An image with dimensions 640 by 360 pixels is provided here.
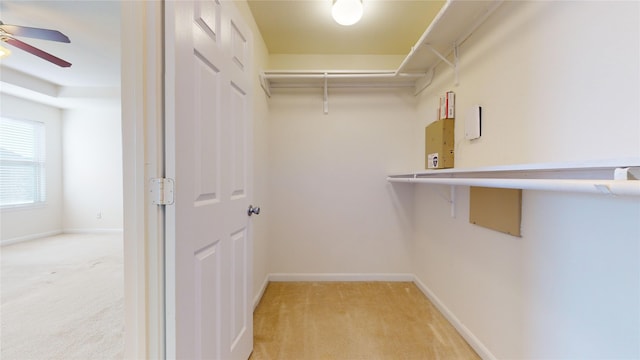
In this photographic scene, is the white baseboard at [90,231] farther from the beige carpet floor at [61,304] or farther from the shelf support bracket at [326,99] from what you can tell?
the shelf support bracket at [326,99]

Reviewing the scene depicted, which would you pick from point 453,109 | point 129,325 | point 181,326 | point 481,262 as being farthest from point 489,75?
point 129,325

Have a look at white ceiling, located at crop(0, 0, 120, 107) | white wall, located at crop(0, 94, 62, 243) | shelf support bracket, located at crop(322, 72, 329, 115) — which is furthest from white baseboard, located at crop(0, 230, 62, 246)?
shelf support bracket, located at crop(322, 72, 329, 115)

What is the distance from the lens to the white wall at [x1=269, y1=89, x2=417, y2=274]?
2.69 meters

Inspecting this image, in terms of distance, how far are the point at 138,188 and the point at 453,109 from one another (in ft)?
6.56

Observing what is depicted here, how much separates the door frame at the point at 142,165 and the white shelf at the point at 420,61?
149cm

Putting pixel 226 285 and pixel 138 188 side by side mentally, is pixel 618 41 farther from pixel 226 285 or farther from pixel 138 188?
pixel 226 285

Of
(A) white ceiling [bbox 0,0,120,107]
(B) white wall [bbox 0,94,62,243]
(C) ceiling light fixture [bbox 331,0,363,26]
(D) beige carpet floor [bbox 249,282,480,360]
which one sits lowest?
(D) beige carpet floor [bbox 249,282,480,360]

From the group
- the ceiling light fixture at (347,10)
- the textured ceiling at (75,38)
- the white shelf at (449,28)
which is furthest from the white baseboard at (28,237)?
the white shelf at (449,28)

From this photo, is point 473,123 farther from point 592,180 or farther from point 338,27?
point 338,27

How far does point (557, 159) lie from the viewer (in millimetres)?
1055

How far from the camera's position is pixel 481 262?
1577 mm

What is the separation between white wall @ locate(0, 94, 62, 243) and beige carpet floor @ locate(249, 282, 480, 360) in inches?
181

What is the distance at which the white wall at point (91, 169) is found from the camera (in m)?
4.78

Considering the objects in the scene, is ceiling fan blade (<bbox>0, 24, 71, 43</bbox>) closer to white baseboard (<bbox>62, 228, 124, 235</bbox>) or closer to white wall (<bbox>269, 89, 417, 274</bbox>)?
white wall (<bbox>269, 89, 417, 274</bbox>)
